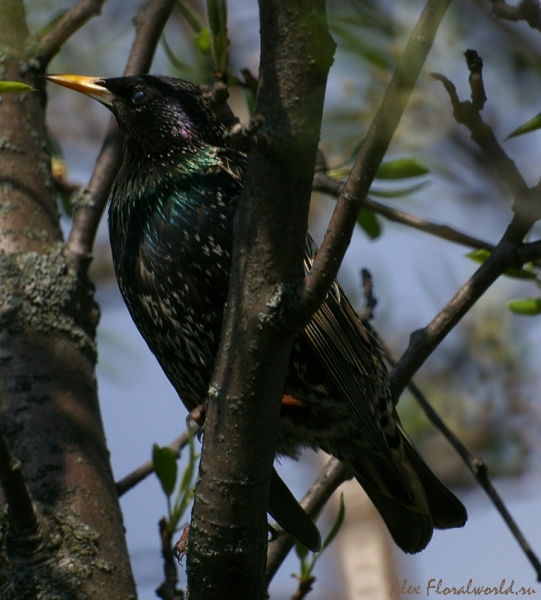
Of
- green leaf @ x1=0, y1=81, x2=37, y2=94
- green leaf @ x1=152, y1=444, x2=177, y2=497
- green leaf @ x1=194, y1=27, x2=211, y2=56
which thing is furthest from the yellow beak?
green leaf @ x1=0, y1=81, x2=37, y2=94

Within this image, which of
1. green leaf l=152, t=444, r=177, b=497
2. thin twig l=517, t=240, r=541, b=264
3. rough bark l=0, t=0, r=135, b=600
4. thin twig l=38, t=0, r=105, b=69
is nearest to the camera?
thin twig l=517, t=240, r=541, b=264

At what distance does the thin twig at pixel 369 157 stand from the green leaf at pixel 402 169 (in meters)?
1.18

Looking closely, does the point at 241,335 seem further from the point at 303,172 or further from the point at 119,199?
the point at 119,199

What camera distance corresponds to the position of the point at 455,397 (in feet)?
13.8

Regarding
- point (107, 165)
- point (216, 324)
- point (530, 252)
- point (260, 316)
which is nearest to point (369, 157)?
point (260, 316)

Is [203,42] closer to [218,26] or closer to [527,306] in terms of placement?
[218,26]

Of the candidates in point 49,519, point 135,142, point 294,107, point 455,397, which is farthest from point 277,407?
point 455,397

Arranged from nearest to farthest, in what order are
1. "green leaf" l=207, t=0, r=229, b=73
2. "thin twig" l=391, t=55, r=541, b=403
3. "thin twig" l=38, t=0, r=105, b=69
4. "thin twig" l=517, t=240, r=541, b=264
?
1. "thin twig" l=391, t=55, r=541, b=403
2. "thin twig" l=517, t=240, r=541, b=264
3. "green leaf" l=207, t=0, r=229, b=73
4. "thin twig" l=38, t=0, r=105, b=69

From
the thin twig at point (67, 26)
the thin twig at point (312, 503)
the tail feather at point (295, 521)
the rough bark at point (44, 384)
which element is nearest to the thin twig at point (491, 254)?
the thin twig at point (312, 503)

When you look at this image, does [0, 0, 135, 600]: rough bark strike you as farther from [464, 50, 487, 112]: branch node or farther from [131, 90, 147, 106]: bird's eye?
[464, 50, 487, 112]: branch node

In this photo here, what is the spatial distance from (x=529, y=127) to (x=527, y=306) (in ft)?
2.02

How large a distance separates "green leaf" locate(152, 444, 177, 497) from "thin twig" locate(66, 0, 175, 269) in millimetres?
578

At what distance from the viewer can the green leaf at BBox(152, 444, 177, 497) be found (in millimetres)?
2473

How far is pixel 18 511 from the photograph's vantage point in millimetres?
1952
